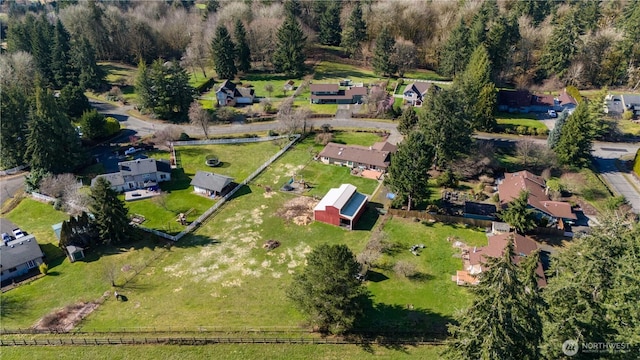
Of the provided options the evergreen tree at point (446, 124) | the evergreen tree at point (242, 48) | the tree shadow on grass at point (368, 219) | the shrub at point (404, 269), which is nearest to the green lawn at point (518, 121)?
the evergreen tree at point (446, 124)

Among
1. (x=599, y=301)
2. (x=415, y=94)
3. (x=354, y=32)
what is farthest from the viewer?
(x=354, y=32)

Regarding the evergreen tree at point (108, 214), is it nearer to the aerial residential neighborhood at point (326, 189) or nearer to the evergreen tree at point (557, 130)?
the aerial residential neighborhood at point (326, 189)

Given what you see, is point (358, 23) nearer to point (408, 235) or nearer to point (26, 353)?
point (408, 235)

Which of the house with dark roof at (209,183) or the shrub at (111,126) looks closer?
the house with dark roof at (209,183)

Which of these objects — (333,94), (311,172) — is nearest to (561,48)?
(333,94)

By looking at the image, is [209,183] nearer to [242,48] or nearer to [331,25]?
[242,48]

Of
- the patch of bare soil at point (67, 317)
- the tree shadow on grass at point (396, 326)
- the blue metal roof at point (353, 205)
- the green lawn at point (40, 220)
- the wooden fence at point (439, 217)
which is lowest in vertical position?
the tree shadow on grass at point (396, 326)

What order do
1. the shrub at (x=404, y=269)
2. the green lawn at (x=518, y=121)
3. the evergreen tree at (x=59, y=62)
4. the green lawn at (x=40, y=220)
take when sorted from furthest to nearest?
the evergreen tree at (x=59, y=62) < the green lawn at (x=518, y=121) < the green lawn at (x=40, y=220) < the shrub at (x=404, y=269)
